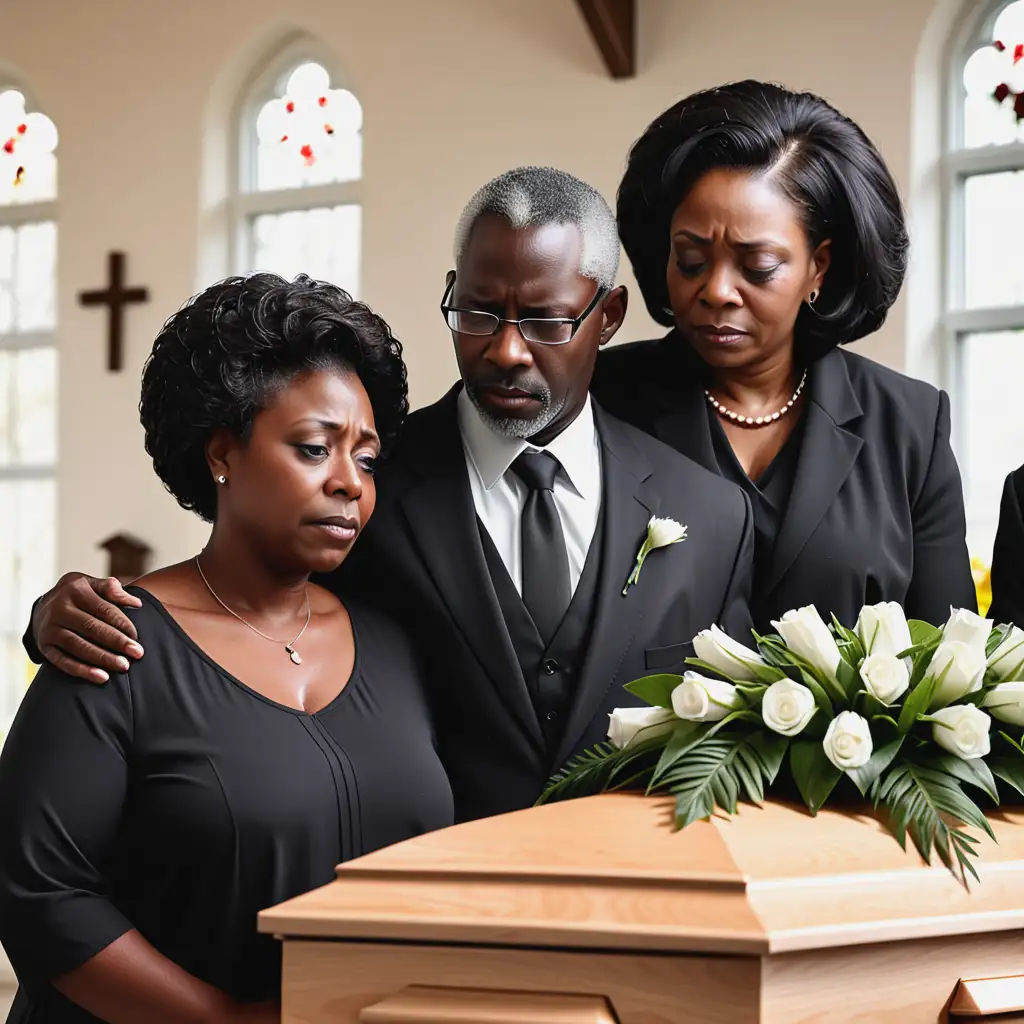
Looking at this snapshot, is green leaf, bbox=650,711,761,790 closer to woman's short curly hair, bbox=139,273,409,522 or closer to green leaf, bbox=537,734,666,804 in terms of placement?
green leaf, bbox=537,734,666,804

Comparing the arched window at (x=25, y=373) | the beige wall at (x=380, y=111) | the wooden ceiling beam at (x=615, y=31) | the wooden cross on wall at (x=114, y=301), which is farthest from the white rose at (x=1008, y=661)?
the arched window at (x=25, y=373)

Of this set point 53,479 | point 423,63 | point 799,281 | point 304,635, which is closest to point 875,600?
point 799,281

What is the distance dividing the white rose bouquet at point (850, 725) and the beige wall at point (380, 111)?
192 inches

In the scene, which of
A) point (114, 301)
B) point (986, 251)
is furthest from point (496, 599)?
point (114, 301)

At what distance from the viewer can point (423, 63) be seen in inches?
295

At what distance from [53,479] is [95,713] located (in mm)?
7308

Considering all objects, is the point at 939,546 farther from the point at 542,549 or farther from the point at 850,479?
the point at 542,549

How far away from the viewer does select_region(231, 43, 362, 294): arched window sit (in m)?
8.18

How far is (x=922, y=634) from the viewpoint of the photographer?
184cm

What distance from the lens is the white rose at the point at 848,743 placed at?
1.61 metres

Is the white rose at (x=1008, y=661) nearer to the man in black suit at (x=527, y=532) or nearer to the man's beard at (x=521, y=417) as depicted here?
the man in black suit at (x=527, y=532)

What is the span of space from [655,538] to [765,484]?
0.43 meters

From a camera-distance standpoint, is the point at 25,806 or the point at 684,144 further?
the point at 684,144

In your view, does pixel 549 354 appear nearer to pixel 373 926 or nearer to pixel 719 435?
pixel 719 435
